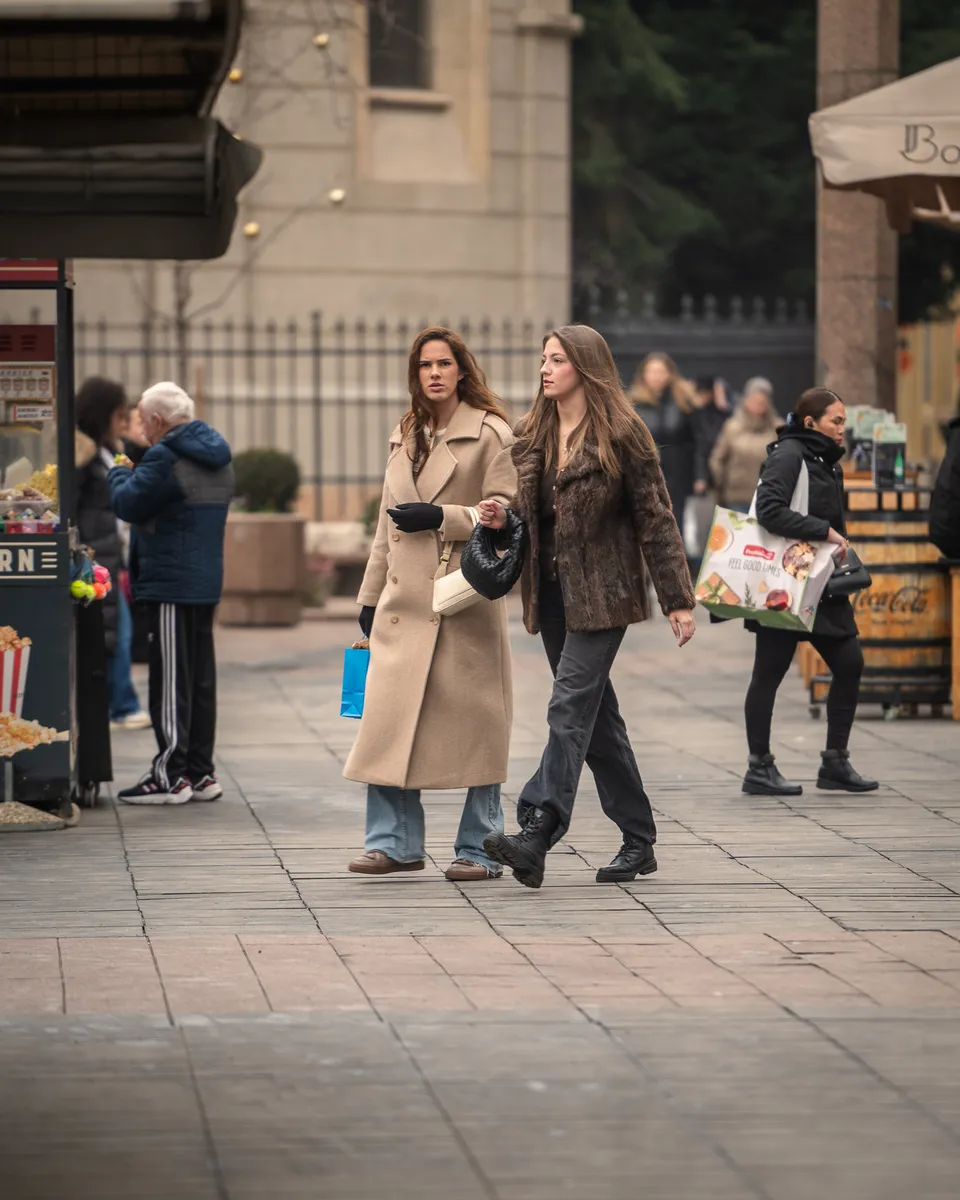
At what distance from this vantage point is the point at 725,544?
10344 mm

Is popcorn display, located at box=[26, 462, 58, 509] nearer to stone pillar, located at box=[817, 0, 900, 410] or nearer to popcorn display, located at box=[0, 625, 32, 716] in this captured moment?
popcorn display, located at box=[0, 625, 32, 716]

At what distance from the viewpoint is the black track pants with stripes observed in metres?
9.83

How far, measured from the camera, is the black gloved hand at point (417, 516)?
7863 mm

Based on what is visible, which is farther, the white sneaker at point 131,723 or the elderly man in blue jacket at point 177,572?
the white sneaker at point 131,723

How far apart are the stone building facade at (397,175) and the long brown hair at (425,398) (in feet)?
48.9

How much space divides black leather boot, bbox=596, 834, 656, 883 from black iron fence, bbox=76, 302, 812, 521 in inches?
566

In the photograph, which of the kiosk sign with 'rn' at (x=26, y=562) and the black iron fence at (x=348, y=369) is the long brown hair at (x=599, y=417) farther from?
the black iron fence at (x=348, y=369)

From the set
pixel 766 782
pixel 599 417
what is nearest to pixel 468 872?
pixel 599 417

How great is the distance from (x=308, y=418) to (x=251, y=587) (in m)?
5.88

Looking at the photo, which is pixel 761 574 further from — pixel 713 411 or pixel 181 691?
pixel 713 411

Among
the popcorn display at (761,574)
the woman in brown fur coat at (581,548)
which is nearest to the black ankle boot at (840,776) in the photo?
the popcorn display at (761,574)

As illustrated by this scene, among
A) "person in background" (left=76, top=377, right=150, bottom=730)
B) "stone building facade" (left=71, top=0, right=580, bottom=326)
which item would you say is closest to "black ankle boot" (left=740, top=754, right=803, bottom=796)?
"person in background" (left=76, top=377, right=150, bottom=730)

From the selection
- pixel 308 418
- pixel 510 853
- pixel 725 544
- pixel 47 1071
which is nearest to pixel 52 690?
pixel 510 853

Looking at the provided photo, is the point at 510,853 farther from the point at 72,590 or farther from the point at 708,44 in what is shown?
the point at 708,44
